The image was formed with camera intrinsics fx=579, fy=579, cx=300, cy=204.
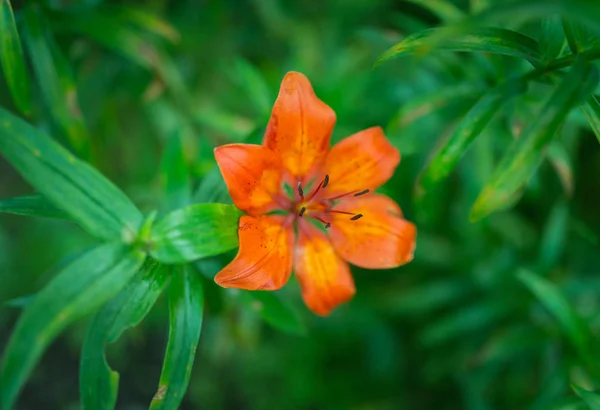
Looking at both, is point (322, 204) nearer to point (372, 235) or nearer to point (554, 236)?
point (372, 235)

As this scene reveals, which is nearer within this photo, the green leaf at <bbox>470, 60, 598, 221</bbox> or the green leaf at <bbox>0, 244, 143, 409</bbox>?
the green leaf at <bbox>0, 244, 143, 409</bbox>

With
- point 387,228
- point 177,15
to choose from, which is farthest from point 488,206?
point 177,15

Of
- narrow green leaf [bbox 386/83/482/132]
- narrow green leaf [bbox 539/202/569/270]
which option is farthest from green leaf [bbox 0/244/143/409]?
narrow green leaf [bbox 539/202/569/270]

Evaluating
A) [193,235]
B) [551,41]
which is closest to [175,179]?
[193,235]

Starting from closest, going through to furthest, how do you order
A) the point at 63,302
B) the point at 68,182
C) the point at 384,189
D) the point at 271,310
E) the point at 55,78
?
the point at 63,302 < the point at 68,182 < the point at 271,310 < the point at 55,78 < the point at 384,189

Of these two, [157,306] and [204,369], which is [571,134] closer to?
[157,306]

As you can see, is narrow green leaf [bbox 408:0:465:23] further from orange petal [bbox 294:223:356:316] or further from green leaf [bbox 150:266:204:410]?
green leaf [bbox 150:266:204:410]
